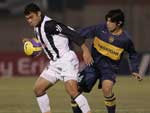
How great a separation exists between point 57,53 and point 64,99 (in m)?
5.77

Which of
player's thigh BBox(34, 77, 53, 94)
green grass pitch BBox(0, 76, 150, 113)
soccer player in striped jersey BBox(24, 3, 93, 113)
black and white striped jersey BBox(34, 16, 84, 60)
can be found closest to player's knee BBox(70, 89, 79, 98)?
soccer player in striped jersey BBox(24, 3, 93, 113)

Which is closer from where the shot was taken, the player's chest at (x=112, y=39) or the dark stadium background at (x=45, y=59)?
the player's chest at (x=112, y=39)

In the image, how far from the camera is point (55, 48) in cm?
909

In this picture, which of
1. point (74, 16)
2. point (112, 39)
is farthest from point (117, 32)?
point (74, 16)

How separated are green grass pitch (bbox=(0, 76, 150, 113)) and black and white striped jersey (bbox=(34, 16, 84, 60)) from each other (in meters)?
2.85

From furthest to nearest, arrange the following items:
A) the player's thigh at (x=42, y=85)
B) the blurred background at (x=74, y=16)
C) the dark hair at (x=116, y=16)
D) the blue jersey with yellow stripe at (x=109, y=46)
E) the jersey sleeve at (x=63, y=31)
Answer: the blurred background at (x=74, y=16) < the blue jersey with yellow stripe at (x=109, y=46) < the dark hair at (x=116, y=16) < the player's thigh at (x=42, y=85) < the jersey sleeve at (x=63, y=31)

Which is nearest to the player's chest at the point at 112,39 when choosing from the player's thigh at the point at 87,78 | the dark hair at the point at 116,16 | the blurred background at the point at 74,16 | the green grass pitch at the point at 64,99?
the dark hair at the point at 116,16

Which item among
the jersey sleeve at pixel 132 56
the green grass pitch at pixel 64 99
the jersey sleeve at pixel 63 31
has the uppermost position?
the jersey sleeve at pixel 63 31

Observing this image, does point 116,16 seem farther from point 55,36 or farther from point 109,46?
point 55,36

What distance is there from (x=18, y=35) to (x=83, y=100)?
2482 centimetres

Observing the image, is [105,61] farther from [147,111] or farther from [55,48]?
[147,111]

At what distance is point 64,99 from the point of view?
48.6ft

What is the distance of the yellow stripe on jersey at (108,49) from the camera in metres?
9.77

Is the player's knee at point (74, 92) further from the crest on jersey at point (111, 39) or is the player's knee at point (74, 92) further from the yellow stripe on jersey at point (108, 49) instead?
the crest on jersey at point (111, 39)
